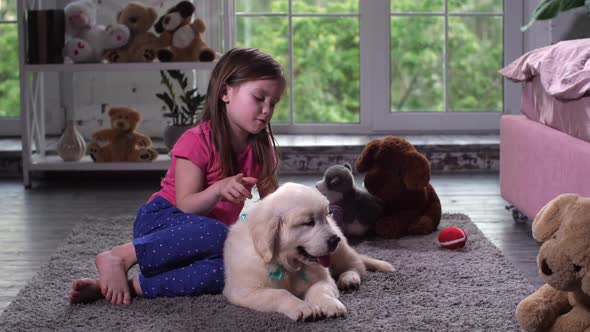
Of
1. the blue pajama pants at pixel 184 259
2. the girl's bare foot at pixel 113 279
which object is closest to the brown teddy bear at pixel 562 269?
the blue pajama pants at pixel 184 259

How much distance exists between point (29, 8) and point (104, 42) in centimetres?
40

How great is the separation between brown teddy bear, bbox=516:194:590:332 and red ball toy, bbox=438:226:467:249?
80 cm

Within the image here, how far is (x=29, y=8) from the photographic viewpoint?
389 centimetres

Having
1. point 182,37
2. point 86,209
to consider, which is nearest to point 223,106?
point 86,209

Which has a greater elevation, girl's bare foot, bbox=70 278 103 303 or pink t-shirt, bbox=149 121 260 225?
pink t-shirt, bbox=149 121 260 225

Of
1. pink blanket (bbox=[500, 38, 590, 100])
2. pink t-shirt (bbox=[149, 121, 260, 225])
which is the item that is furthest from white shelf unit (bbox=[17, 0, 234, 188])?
pink t-shirt (bbox=[149, 121, 260, 225])

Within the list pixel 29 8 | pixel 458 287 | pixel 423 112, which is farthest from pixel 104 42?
pixel 458 287

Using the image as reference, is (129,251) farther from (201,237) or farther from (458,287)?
(458,287)

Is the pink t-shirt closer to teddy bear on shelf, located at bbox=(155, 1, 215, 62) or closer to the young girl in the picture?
the young girl

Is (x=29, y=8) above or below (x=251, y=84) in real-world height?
above

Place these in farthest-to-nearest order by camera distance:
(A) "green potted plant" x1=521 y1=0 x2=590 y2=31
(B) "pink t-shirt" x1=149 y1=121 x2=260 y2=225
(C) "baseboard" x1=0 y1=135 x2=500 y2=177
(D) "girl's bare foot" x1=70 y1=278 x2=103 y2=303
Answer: (C) "baseboard" x1=0 y1=135 x2=500 y2=177
(A) "green potted plant" x1=521 y1=0 x2=590 y2=31
(B) "pink t-shirt" x1=149 y1=121 x2=260 y2=225
(D) "girl's bare foot" x1=70 y1=278 x2=103 y2=303

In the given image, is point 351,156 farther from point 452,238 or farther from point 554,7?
point 452,238

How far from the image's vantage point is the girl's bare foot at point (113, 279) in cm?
205

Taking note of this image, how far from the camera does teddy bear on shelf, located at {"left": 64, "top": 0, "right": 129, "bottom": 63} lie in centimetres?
372
